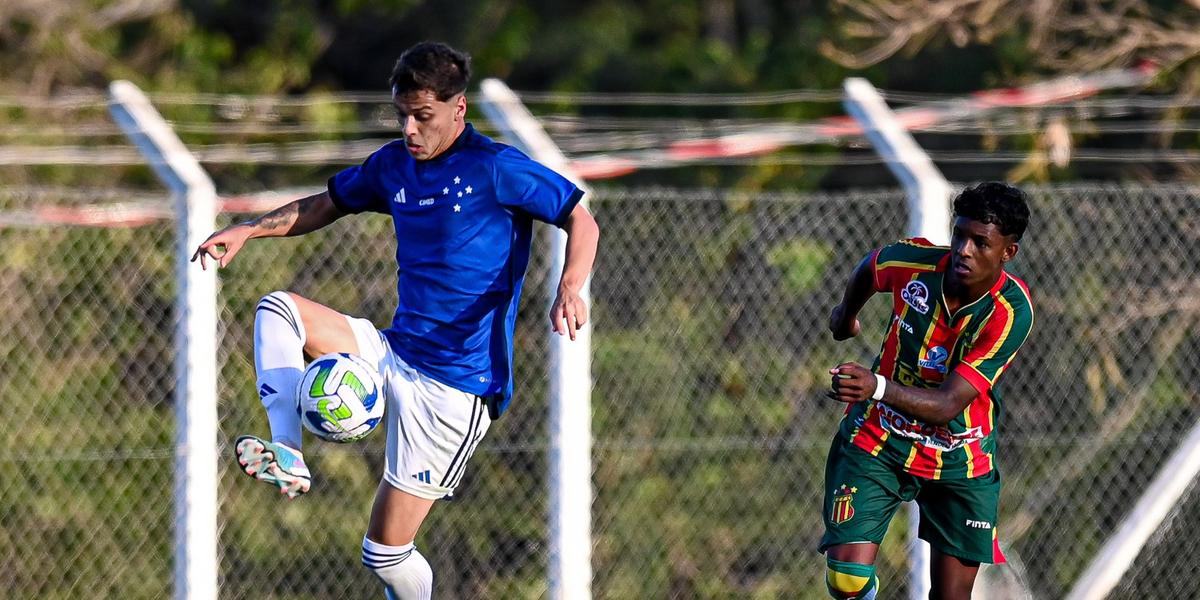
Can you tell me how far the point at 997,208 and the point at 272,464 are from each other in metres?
2.45

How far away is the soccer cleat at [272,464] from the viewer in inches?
206

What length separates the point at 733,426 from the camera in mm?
8758

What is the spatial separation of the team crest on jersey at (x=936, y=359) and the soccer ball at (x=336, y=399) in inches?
74.3

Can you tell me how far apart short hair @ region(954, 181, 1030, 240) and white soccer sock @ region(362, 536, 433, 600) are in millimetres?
2219

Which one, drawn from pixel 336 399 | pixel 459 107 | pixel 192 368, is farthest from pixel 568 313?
pixel 192 368

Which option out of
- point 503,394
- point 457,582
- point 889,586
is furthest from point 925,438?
point 457,582

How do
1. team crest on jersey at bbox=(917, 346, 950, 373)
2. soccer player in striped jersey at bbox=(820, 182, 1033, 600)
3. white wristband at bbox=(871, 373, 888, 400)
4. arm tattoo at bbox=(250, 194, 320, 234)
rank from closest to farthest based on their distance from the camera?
white wristband at bbox=(871, 373, 888, 400)
soccer player in striped jersey at bbox=(820, 182, 1033, 600)
team crest on jersey at bbox=(917, 346, 950, 373)
arm tattoo at bbox=(250, 194, 320, 234)

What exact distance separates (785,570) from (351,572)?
2.24m

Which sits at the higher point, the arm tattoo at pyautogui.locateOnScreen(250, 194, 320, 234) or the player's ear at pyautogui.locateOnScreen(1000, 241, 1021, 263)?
the player's ear at pyautogui.locateOnScreen(1000, 241, 1021, 263)

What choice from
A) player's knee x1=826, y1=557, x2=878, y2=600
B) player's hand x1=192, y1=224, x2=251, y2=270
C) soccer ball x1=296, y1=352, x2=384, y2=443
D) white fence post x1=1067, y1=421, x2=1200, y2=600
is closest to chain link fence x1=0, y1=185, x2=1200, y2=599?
white fence post x1=1067, y1=421, x2=1200, y2=600

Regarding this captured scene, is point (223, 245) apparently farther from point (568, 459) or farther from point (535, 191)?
point (568, 459)

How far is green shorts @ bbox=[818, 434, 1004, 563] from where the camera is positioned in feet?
19.9

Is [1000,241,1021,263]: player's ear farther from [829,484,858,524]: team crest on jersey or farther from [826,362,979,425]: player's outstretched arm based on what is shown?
[829,484,858,524]: team crest on jersey

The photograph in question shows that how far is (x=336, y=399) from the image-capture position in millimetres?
5336
